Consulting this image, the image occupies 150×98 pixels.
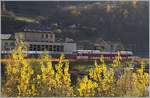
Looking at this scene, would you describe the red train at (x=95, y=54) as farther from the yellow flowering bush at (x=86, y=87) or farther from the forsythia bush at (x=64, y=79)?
the yellow flowering bush at (x=86, y=87)

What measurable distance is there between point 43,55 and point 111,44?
0.75m

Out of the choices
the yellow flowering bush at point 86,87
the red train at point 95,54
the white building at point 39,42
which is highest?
the white building at point 39,42

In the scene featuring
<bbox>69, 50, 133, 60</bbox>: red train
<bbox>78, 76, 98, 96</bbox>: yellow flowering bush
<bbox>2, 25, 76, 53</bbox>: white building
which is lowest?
<bbox>78, 76, 98, 96</bbox>: yellow flowering bush

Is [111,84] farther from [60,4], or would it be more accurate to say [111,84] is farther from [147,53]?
[60,4]

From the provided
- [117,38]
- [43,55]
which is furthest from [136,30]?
[43,55]

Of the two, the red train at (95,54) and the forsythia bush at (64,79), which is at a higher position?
the red train at (95,54)

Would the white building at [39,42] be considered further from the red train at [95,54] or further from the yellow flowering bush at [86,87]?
the yellow flowering bush at [86,87]

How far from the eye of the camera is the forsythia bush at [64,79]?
576cm

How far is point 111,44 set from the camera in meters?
5.81

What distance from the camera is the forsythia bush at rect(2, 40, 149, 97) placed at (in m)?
5.76

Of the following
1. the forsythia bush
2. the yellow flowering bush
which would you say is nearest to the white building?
the forsythia bush

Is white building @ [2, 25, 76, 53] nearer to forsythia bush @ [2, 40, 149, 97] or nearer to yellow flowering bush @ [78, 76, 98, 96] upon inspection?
forsythia bush @ [2, 40, 149, 97]

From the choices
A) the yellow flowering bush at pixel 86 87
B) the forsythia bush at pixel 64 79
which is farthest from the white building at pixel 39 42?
the yellow flowering bush at pixel 86 87

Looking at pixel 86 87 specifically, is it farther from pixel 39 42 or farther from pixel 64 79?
pixel 39 42
